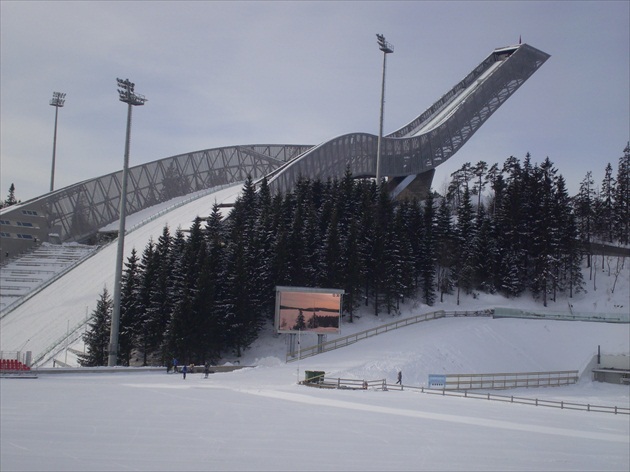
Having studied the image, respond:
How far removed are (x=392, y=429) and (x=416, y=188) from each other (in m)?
68.1

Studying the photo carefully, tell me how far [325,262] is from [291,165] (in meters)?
24.8

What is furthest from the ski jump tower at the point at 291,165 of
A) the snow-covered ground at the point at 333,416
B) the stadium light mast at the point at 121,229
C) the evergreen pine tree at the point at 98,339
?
the snow-covered ground at the point at 333,416

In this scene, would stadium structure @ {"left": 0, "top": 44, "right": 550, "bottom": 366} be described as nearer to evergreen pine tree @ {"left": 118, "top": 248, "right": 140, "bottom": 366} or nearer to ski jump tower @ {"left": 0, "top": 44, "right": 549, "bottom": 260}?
ski jump tower @ {"left": 0, "top": 44, "right": 549, "bottom": 260}

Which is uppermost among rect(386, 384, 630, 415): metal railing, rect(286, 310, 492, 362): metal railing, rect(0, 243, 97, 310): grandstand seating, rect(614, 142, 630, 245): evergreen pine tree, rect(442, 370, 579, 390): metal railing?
rect(614, 142, 630, 245): evergreen pine tree

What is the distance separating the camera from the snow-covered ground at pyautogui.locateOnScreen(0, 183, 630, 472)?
16391 mm

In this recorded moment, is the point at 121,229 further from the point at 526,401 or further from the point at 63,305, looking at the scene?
the point at 526,401

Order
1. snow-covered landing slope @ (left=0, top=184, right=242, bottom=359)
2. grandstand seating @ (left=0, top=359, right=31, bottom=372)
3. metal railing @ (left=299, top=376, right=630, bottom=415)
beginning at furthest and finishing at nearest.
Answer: snow-covered landing slope @ (left=0, top=184, right=242, bottom=359)
grandstand seating @ (left=0, top=359, right=31, bottom=372)
metal railing @ (left=299, top=376, right=630, bottom=415)

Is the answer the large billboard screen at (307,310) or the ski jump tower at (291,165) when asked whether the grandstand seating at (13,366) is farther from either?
the ski jump tower at (291,165)

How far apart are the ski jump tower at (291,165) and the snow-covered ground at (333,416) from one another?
2933 centimetres

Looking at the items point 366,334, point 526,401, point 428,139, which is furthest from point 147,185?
point 526,401

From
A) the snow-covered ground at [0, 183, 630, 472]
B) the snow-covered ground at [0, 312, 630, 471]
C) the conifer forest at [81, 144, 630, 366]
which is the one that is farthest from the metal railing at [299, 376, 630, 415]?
the conifer forest at [81, 144, 630, 366]

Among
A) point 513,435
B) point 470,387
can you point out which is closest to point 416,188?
point 470,387

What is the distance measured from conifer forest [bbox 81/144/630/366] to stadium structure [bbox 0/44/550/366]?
32.2ft

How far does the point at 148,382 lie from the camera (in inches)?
1254
